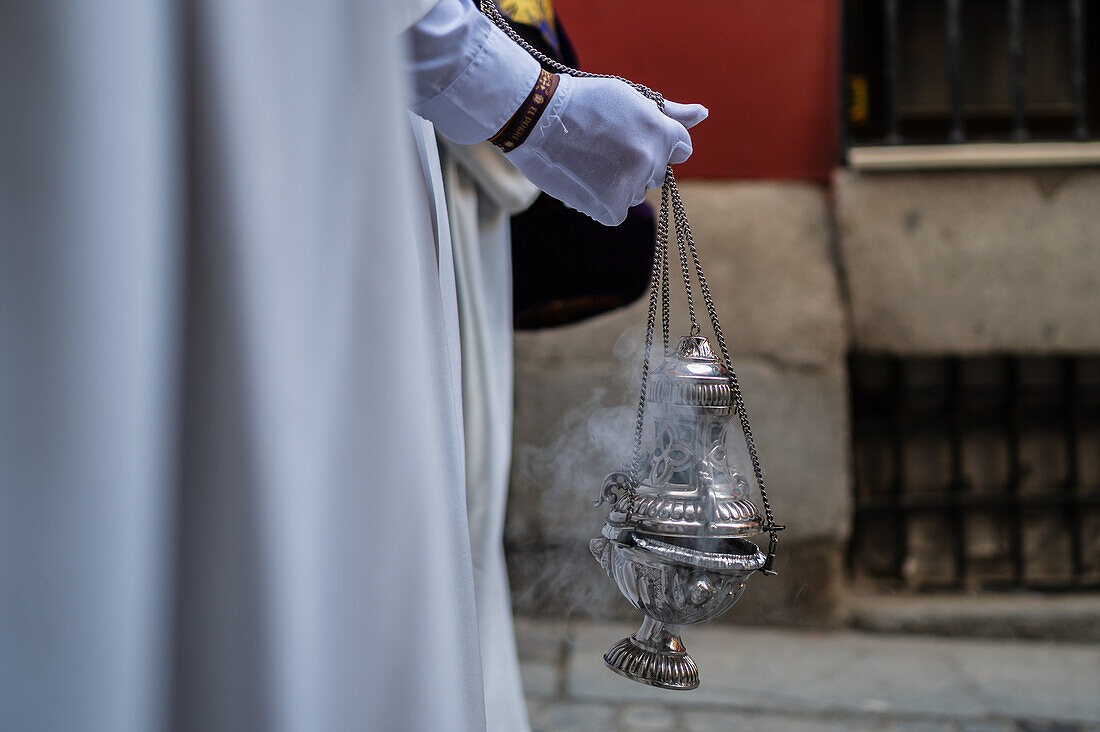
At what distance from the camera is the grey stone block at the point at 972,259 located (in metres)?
3.23

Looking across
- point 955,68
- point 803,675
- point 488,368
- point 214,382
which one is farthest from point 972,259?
point 214,382

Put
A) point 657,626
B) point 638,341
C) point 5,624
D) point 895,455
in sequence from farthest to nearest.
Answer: point 895,455 < point 638,341 < point 657,626 < point 5,624

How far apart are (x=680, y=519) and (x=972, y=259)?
274 centimetres

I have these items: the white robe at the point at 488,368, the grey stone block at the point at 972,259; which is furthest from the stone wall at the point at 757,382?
the white robe at the point at 488,368

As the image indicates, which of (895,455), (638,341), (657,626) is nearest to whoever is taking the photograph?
(657,626)

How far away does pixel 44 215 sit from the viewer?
634mm

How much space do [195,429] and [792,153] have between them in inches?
119

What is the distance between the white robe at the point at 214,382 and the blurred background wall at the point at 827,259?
7.93ft

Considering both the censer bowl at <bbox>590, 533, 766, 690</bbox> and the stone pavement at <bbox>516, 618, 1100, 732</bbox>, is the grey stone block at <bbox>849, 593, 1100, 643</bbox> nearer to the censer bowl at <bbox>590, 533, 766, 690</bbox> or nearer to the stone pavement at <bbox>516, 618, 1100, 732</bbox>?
the stone pavement at <bbox>516, 618, 1100, 732</bbox>

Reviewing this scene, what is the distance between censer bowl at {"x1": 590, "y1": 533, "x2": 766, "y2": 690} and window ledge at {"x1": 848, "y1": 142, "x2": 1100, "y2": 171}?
2598mm

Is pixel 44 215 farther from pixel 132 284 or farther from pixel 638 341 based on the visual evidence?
pixel 638 341

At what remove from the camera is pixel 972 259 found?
10.6 ft

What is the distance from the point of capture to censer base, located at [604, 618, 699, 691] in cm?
108

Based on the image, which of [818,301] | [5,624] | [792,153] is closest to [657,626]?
[5,624]
